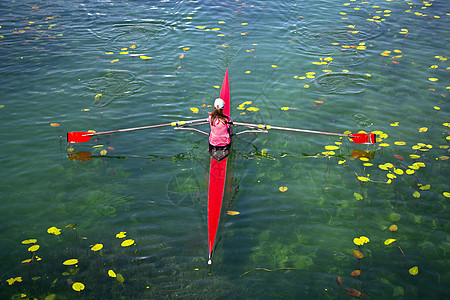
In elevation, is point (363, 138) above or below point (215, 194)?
below

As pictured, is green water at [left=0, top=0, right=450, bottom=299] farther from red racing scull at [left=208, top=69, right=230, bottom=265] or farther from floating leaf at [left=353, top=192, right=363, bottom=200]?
red racing scull at [left=208, top=69, right=230, bottom=265]

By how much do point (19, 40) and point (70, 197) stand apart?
27.0ft

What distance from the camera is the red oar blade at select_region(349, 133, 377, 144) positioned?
292 inches

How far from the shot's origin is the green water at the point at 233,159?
5176 millimetres

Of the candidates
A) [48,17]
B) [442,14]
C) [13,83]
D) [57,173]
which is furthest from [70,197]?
[442,14]

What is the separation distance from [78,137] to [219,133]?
3.17 metres

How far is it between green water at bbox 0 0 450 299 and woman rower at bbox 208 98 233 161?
49 centimetres

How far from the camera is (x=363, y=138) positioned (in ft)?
24.5

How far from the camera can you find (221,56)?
1122 centimetres

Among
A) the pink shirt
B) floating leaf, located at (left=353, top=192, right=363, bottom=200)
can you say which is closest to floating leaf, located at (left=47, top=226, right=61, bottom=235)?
the pink shirt

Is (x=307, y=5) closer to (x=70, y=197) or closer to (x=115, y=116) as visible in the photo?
(x=115, y=116)

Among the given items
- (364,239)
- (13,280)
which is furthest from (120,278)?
(364,239)

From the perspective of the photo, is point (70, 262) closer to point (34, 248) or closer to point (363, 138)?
point (34, 248)

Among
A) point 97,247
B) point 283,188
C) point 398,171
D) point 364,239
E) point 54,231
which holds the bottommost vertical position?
point 364,239
